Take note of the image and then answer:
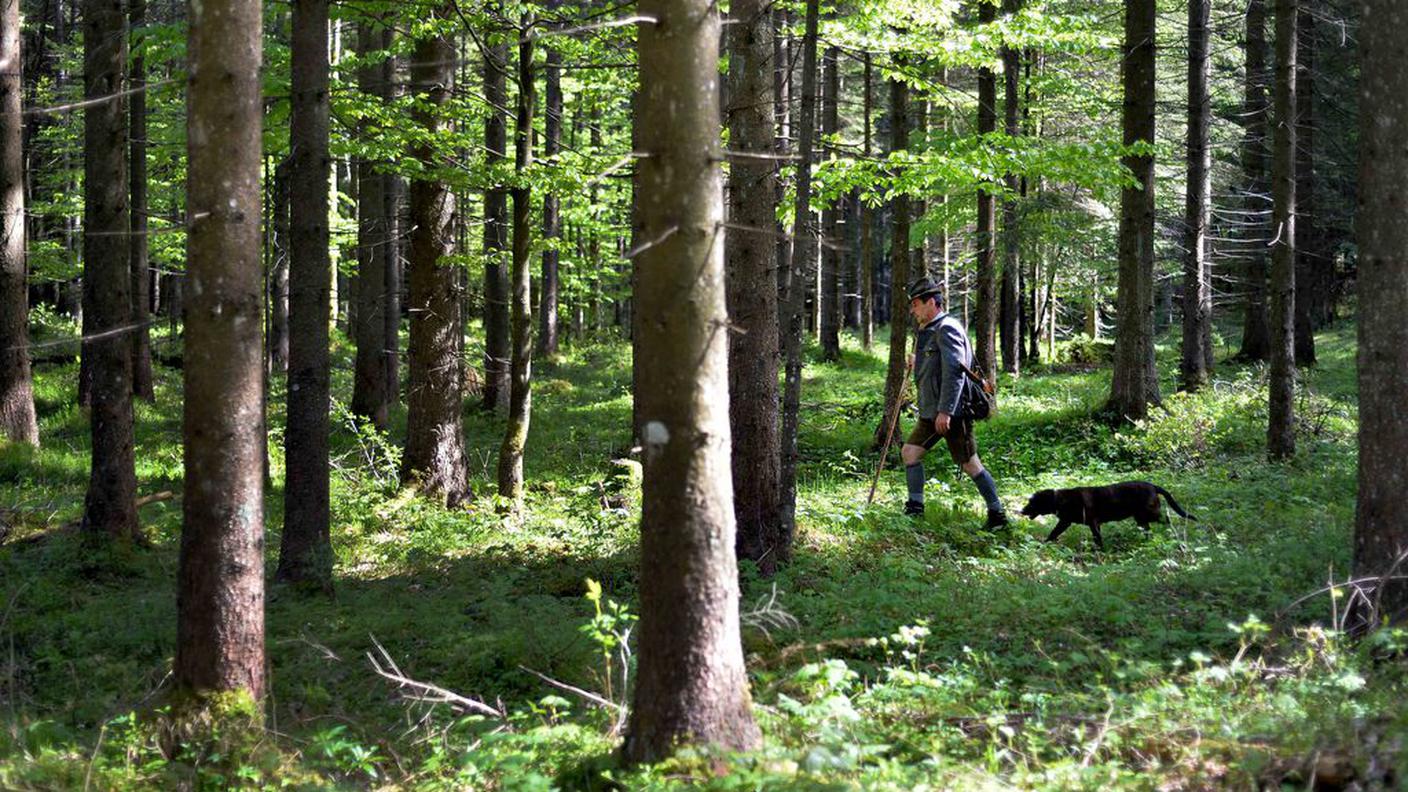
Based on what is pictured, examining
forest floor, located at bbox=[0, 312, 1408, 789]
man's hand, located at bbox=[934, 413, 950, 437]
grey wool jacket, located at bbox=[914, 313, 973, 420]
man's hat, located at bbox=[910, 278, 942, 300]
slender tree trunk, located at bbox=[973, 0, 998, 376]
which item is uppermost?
slender tree trunk, located at bbox=[973, 0, 998, 376]

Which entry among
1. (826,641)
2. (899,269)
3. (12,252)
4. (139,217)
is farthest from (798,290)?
(139,217)

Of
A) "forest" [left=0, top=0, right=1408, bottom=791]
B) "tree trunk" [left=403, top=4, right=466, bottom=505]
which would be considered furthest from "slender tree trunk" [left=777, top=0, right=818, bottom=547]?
"tree trunk" [left=403, top=4, right=466, bottom=505]

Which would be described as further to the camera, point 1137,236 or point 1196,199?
point 1196,199

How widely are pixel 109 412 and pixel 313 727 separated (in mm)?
5525

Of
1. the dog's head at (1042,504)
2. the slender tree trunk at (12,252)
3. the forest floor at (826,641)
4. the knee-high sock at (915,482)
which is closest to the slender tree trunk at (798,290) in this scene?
the forest floor at (826,641)

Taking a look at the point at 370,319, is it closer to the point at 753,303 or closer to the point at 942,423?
the point at 753,303

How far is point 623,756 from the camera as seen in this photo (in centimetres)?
435

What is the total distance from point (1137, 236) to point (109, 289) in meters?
13.1

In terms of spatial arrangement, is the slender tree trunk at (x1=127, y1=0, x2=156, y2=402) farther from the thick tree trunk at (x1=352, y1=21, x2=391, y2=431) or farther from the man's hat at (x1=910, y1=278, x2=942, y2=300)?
the man's hat at (x1=910, y1=278, x2=942, y2=300)

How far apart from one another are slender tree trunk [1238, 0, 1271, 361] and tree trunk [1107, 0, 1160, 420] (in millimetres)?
2537

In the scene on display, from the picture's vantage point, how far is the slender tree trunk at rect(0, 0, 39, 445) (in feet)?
39.2

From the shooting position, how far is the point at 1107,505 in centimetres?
895

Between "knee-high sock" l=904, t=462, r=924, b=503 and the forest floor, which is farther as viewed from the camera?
"knee-high sock" l=904, t=462, r=924, b=503

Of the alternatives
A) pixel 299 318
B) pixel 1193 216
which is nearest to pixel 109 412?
pixel 299 318
